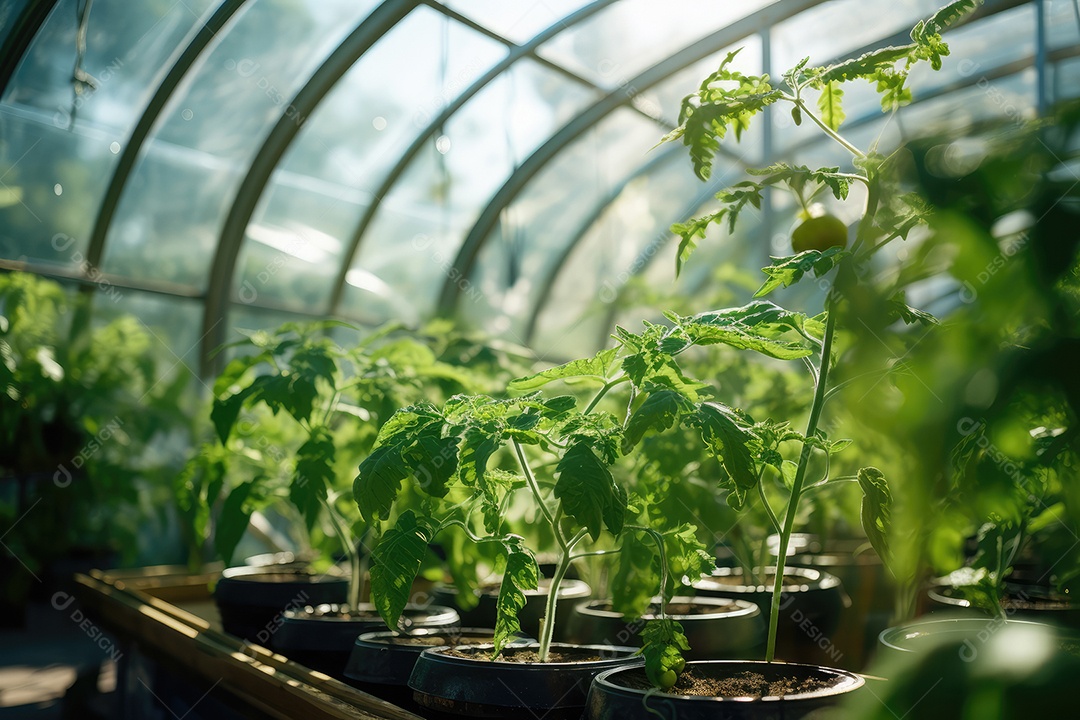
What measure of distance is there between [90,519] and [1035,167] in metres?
3.57

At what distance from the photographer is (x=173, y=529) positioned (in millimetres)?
4047

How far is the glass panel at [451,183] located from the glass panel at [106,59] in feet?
5.17

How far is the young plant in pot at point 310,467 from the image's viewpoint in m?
1.46

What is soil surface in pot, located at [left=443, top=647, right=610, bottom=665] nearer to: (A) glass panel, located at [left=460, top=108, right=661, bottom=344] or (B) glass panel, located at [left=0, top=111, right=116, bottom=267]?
(B) glass panel, located at [left=0, top=111, right=116, bottom=267]

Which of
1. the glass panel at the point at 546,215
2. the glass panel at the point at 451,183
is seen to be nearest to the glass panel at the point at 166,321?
the glass panel at the point at 451,183

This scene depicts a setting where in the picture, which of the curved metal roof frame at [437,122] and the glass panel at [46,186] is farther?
the curved metal roof frame at [437,122]

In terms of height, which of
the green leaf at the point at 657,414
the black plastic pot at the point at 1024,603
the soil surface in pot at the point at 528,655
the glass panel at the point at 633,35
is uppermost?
the glass panel at the point at 633,35

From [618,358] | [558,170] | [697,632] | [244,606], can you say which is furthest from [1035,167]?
[558,170]

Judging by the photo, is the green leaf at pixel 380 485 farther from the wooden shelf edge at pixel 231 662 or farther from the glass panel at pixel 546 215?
the glass panel at pixel 546 215

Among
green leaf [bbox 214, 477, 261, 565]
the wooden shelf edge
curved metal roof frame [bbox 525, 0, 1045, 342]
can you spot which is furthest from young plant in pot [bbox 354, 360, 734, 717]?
curved metal roof frame [bbox 525, 0, 1045, 342]

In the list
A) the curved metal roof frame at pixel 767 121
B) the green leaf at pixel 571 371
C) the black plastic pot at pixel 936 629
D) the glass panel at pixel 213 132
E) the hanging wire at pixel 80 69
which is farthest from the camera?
the curved metal roof frame at pixel 767 121

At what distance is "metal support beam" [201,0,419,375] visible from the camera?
156 inches

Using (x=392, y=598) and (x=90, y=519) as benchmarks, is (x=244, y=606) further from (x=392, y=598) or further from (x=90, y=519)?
(x=90, y=519)

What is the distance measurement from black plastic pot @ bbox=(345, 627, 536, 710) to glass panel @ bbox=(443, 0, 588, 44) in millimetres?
3463
